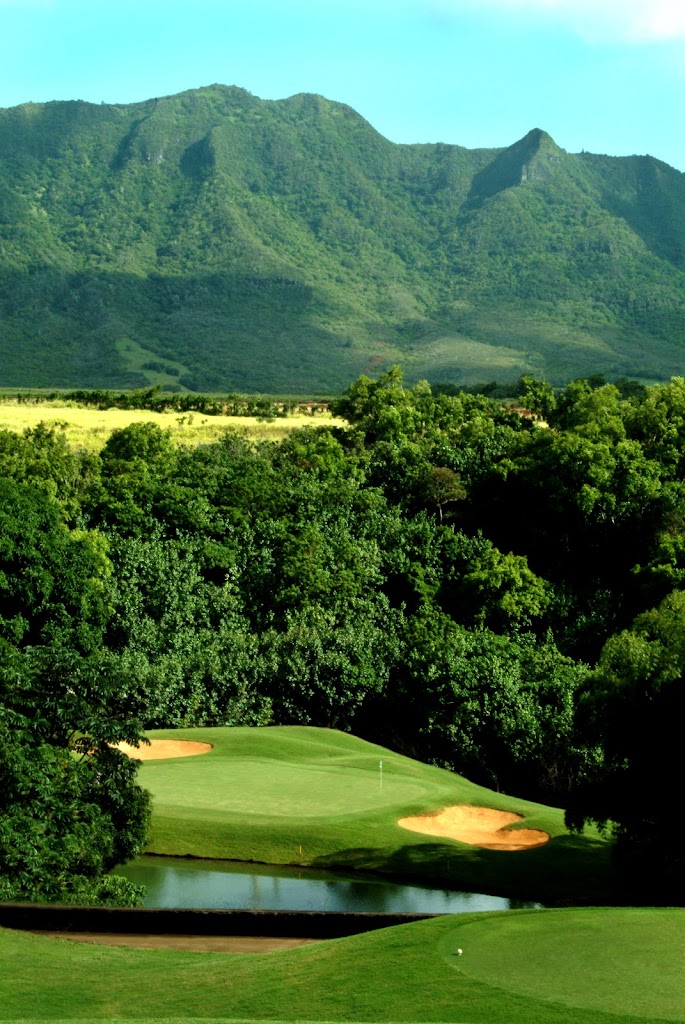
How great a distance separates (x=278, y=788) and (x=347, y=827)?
273cm

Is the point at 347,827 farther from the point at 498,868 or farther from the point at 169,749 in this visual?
the point at 169,749

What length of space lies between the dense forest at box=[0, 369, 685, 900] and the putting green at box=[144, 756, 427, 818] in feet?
7.15

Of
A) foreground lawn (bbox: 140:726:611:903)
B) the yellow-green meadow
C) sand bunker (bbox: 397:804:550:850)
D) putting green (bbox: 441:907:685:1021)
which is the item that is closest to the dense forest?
foreground lawn (bbox: 140:726:611:903)

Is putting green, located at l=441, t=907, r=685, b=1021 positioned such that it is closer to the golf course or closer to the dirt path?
the golf course

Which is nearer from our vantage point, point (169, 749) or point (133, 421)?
point (169, 749)

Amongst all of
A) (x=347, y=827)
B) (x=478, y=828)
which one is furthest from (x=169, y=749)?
(x=478, y=828)

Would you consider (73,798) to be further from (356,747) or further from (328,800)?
(356,747)

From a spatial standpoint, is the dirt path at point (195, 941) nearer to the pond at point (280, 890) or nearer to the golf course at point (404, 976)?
the golf course at point (404, 976)

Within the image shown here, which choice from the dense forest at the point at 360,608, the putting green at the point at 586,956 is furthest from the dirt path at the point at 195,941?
the putting green at the point at 586,956

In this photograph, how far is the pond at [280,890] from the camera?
2125cm

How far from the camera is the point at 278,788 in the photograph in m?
26.2

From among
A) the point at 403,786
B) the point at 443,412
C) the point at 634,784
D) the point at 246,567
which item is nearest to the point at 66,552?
the point at 246,567

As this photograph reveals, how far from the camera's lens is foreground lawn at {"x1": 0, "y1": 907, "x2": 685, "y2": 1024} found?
11.2 m

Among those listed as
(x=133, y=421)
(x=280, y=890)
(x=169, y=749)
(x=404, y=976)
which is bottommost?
(x=280, y=890)
